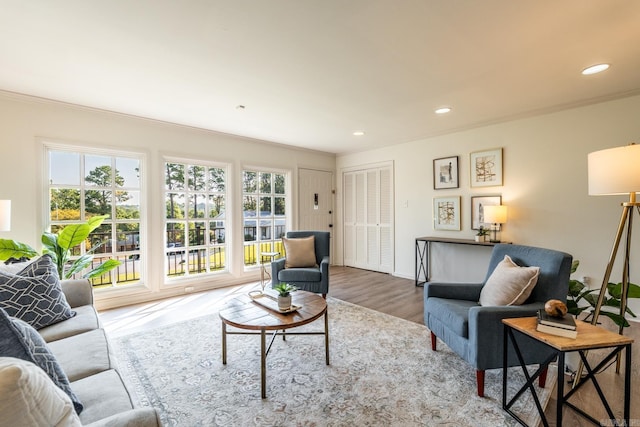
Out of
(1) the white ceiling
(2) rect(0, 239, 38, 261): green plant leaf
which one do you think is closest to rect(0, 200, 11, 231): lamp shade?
(2) rect(0, 239, 38, 261): green plant leaf

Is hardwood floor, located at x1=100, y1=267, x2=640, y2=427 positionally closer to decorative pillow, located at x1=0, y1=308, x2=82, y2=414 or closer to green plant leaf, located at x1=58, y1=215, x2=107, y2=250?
green plant leaf, located at x1=58, y1=215, x2=107, y2=250

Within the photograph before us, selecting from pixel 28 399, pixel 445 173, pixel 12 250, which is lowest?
pixel 28 399

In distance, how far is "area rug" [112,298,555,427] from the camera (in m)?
1.70

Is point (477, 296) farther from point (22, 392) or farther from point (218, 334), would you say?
point (22, 392)

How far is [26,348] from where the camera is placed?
101cm

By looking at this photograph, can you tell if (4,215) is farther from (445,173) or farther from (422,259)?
(445,173)

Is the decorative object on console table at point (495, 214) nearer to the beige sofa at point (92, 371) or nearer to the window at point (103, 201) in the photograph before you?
the beige sofa at point (92, 371)

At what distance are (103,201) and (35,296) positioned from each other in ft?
6.99

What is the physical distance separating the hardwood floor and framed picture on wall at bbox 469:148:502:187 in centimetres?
187

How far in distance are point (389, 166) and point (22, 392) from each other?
5.25m

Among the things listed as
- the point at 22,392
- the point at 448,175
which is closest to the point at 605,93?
the point at 448,175

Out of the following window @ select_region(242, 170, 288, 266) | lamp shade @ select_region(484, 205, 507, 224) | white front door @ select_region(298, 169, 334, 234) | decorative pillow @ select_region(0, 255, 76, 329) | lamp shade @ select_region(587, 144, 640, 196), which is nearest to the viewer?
lamp shade @ select_region(587, 144, 640, 196)

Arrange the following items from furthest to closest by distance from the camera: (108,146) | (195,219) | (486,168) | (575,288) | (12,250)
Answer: (195,219) < (486,168) < (108,146) < (12,250) < (575,288)

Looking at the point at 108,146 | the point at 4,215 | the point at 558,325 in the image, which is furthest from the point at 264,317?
the point at 108,146
